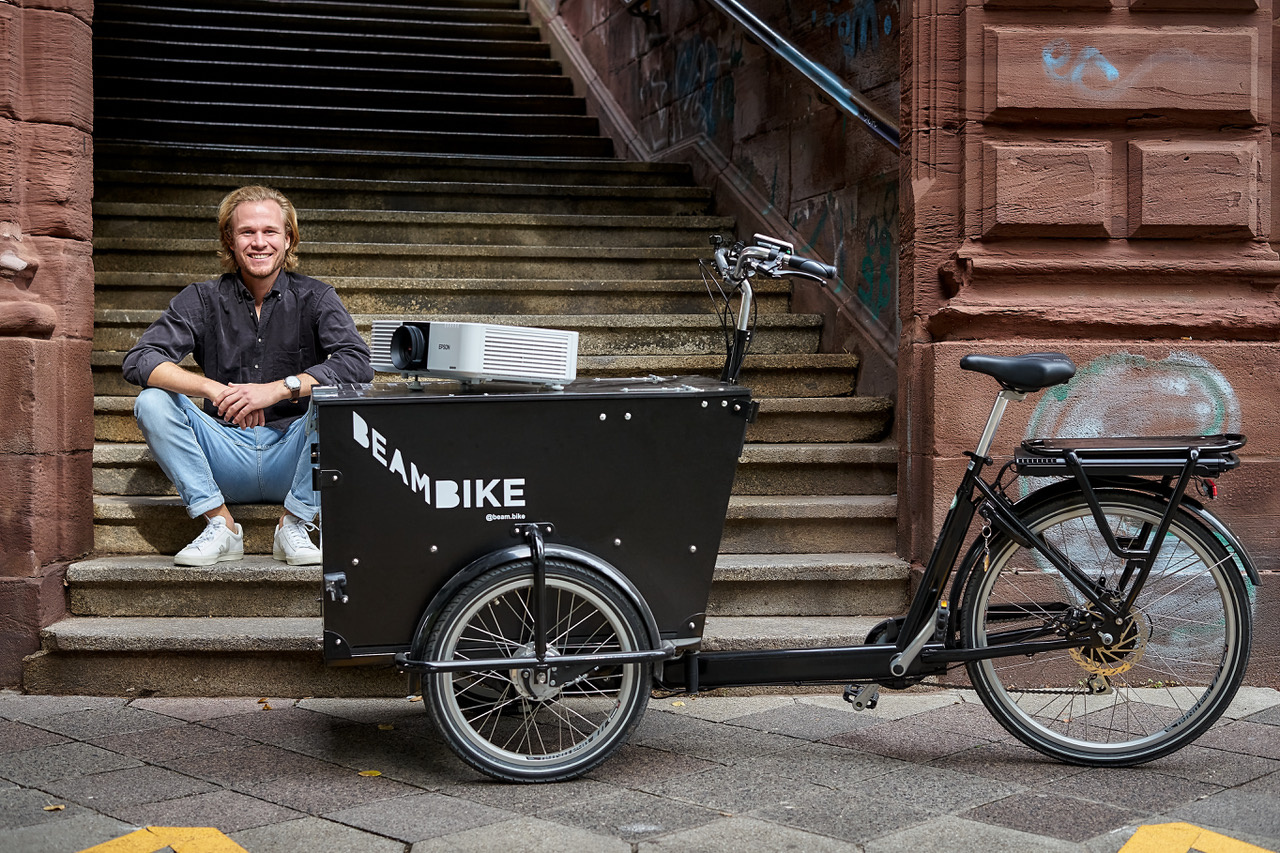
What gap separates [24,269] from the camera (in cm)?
434

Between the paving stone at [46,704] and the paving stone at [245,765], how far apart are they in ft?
2.33

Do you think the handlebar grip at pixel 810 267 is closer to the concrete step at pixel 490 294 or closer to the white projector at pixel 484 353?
the white projector at pixel 484 353

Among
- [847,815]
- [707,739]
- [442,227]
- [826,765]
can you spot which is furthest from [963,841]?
[442,227]

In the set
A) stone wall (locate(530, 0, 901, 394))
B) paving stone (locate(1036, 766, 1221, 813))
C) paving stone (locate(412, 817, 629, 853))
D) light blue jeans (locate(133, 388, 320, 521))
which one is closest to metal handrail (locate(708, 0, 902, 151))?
stone wall (locate(530, 0, 901, 394))

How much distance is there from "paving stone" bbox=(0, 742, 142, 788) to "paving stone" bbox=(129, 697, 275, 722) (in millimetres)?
389

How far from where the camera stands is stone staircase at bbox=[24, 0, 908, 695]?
4395 mm

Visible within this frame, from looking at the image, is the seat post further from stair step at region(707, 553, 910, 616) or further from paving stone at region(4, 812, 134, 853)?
paving stone at region(4, 812, 134, 853)

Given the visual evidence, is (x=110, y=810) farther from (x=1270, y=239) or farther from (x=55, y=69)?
(x=1270, y=239)

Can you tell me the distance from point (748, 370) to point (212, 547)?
2.60 metres

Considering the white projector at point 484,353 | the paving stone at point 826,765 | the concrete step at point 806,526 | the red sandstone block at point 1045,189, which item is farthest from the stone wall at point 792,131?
the white projector at point 484,353

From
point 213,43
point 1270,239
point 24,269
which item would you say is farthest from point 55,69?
point 213,43

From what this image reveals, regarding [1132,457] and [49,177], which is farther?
[49,177]

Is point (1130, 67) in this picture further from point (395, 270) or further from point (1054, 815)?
point (395, 270)

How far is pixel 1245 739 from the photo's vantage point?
3.72 meters
